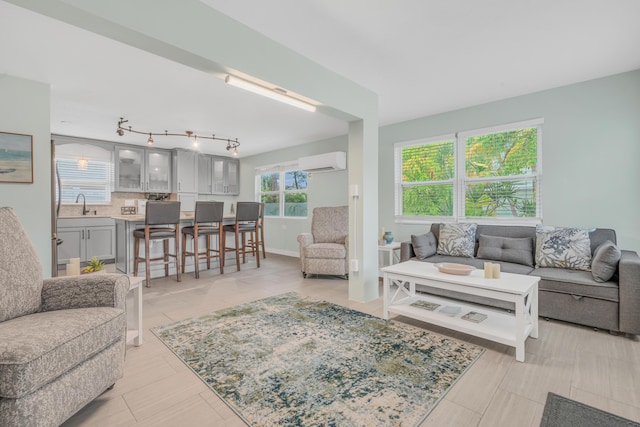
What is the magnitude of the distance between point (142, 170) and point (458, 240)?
6.34 m

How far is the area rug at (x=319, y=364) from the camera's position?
161 cm

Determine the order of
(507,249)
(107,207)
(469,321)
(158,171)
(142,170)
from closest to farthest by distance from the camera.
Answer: (469,321) → (507,249) → (107,207) → (142,170) → (158,171)

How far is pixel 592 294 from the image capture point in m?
2.60

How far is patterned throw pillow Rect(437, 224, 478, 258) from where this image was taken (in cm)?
367

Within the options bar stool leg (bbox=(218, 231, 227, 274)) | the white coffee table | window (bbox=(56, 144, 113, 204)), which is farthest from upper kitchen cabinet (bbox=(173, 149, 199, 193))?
the white coffee table

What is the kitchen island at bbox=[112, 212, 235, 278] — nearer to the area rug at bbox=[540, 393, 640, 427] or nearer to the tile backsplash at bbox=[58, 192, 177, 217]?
the tile backsplash at bbox=[58, 192, 177, 217]

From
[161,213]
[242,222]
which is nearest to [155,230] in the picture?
[161,213]

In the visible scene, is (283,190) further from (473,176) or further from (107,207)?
(473,176)

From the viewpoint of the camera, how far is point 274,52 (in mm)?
2475

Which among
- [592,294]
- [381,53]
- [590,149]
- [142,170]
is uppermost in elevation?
[381,53]

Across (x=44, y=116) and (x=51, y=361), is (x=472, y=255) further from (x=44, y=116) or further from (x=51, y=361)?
(x=44, y=116)

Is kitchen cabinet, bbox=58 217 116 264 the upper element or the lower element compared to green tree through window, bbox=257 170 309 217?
lower

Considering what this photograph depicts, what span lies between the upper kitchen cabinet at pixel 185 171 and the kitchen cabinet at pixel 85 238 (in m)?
1.57

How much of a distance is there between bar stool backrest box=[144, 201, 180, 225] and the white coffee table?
10.6 ft
